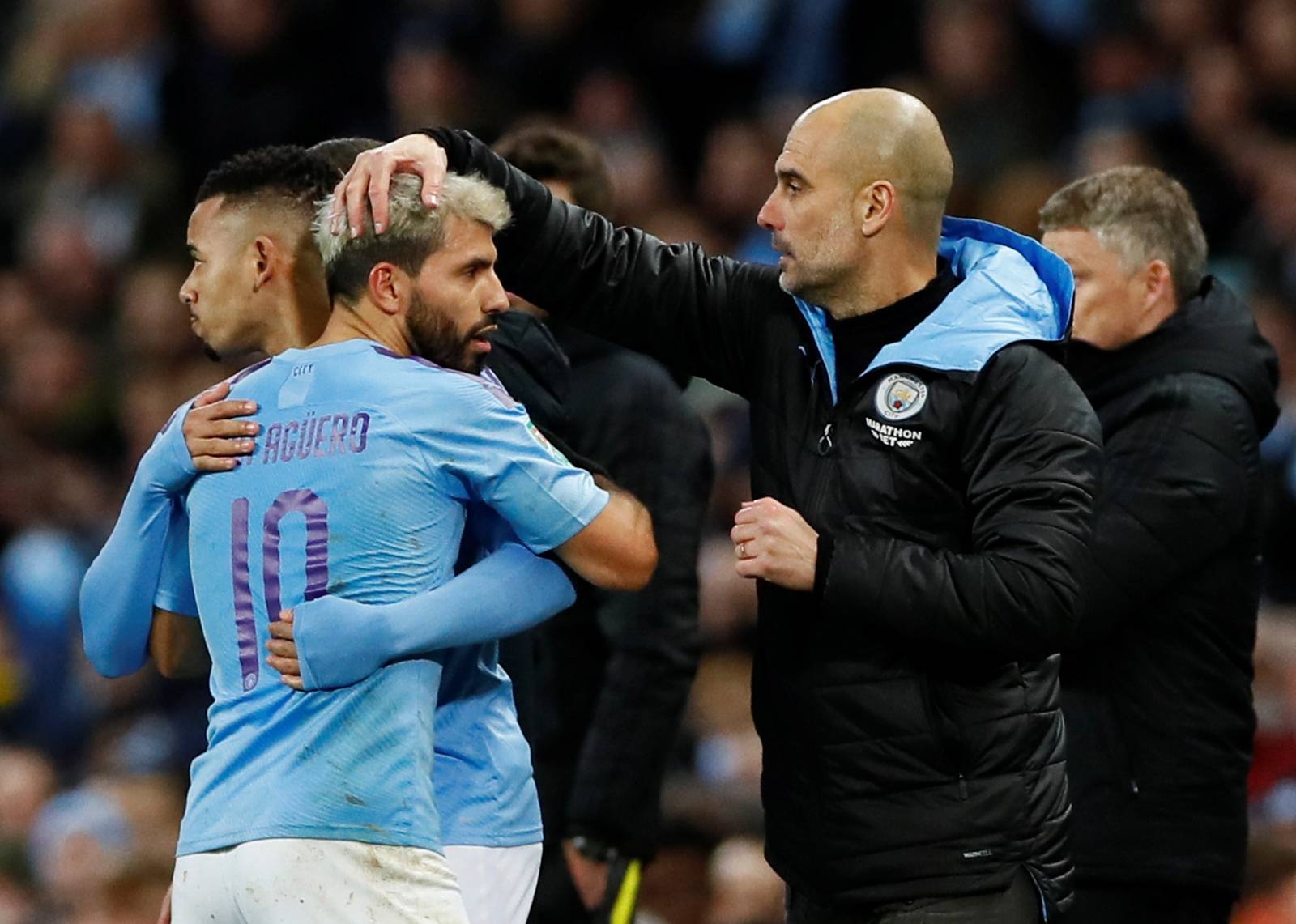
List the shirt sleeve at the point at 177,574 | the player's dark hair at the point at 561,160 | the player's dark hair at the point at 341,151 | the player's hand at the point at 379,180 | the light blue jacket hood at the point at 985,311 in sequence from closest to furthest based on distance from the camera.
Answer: the player's hand at the point at 379,180
the shirt sleeve at the point at 177,574
the light blue jacket hood at the point at 985,311
the player's dark hair at the point at 341,151
the player's dark hair at the point at 561,160

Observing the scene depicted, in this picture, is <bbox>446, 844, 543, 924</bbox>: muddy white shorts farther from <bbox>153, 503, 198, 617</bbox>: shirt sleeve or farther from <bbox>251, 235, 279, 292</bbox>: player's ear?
<bbox>251, 235, 279, 292</bbox>: player's ear

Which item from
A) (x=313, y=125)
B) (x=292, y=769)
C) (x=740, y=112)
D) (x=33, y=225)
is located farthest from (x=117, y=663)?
(x=33, y=225)

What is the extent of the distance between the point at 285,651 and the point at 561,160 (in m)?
1.78

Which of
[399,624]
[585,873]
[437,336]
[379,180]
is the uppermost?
[379,180]

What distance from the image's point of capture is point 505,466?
3.10 metres

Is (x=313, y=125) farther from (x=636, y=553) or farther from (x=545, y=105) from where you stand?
(x=636, y=553)

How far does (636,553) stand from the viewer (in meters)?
3.19

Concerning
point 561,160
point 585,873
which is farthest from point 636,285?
point 585,873

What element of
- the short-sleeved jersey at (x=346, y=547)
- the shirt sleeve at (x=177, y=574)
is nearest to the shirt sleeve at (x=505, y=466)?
the short-sleeved jersey at (x=346, y=547)

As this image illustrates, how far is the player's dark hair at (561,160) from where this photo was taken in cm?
450

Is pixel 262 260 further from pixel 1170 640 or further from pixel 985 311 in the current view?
pixel 1170 640

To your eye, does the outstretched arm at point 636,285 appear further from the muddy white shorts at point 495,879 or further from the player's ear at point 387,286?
the muddy white shorts at point 495,879

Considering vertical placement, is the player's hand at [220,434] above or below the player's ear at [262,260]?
below

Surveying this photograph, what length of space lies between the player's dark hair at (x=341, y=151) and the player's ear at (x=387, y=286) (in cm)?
36
